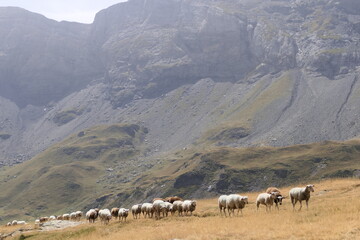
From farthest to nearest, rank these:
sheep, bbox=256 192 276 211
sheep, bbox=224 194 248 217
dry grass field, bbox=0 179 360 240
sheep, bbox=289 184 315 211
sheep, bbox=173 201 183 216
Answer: sheep, bbox=173 201 183 216
sheep, bbox=256 192 276 211
sheep, bbox=224 194 248 217
sheep, bbox=289 184 315 211
dry grass field, bbox=0 179 360 240

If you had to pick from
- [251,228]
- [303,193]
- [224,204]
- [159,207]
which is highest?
[303,193]

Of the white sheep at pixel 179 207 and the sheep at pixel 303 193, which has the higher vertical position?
the sheep at pixel 303 193

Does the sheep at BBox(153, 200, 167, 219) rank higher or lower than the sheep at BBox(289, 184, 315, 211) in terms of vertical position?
lower

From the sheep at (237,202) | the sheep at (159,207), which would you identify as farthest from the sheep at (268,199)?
the sheep at (159,207)

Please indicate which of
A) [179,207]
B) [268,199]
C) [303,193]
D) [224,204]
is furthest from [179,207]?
[303,193]

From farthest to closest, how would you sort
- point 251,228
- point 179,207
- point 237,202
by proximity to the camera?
point 179,207 → point 237,202 → point 251,228

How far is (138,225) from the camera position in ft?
135

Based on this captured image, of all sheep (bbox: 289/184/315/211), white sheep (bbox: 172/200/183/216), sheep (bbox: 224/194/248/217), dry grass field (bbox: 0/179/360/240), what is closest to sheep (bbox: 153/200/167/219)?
white sheep (bbox: 172/200/183/216)

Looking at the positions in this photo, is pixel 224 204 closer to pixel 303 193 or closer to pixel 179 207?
pixel 179 207

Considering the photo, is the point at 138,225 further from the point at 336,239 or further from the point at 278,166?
the point at 278,166

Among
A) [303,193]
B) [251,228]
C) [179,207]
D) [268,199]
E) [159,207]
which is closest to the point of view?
[251,228]

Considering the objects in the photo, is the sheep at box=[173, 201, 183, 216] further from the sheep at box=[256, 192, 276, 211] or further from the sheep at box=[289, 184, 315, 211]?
the sheep at box=[289, 184, 315, 211]

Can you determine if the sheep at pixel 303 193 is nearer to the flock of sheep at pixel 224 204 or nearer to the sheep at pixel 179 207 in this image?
the flock of sheep at pixel 224 204

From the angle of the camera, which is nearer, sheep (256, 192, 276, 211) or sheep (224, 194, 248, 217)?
sheep (224, 194, 248, 217)
